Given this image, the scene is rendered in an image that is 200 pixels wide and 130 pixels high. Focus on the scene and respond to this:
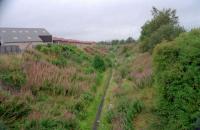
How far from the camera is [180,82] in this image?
32.2 ft

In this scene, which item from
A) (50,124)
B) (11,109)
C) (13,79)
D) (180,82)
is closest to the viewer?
(180,82)

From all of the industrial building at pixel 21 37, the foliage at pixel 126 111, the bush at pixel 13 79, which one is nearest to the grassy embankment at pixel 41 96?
the bush at pixel 13 79

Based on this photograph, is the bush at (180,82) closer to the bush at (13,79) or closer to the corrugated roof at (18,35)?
the bush at (13,79)

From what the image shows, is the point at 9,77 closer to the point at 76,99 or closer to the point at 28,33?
the point at 76,99

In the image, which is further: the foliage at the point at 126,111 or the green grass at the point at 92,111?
the green grass at the point at 92,111

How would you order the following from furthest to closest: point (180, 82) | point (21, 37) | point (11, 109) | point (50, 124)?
point (21, 37) → point (50, 124) → point (11, 109) → point (180, 82)

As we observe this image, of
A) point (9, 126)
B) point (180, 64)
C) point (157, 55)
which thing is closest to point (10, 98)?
point (9, 126)

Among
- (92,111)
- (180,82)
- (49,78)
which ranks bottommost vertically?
(92,111)

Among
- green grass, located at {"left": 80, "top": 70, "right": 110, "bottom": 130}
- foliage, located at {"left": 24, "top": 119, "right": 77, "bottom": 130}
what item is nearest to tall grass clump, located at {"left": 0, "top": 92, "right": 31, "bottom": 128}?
foliage, located at {"left": 24, "top": 119, "right": 77, "bottom": 130}

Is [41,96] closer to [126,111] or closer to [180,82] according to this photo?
[126,111]

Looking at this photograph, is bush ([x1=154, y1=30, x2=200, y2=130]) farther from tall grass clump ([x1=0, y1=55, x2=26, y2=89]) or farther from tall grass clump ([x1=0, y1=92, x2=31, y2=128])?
tall grass clump ([x1=0, y1=55, x2=26, y2=89])

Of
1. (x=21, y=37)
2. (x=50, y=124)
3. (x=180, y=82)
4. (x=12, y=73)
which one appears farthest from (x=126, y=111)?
(x=21, y=37)

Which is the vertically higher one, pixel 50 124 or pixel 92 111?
pixel 50 124

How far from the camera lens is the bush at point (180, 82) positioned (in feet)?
31.1
